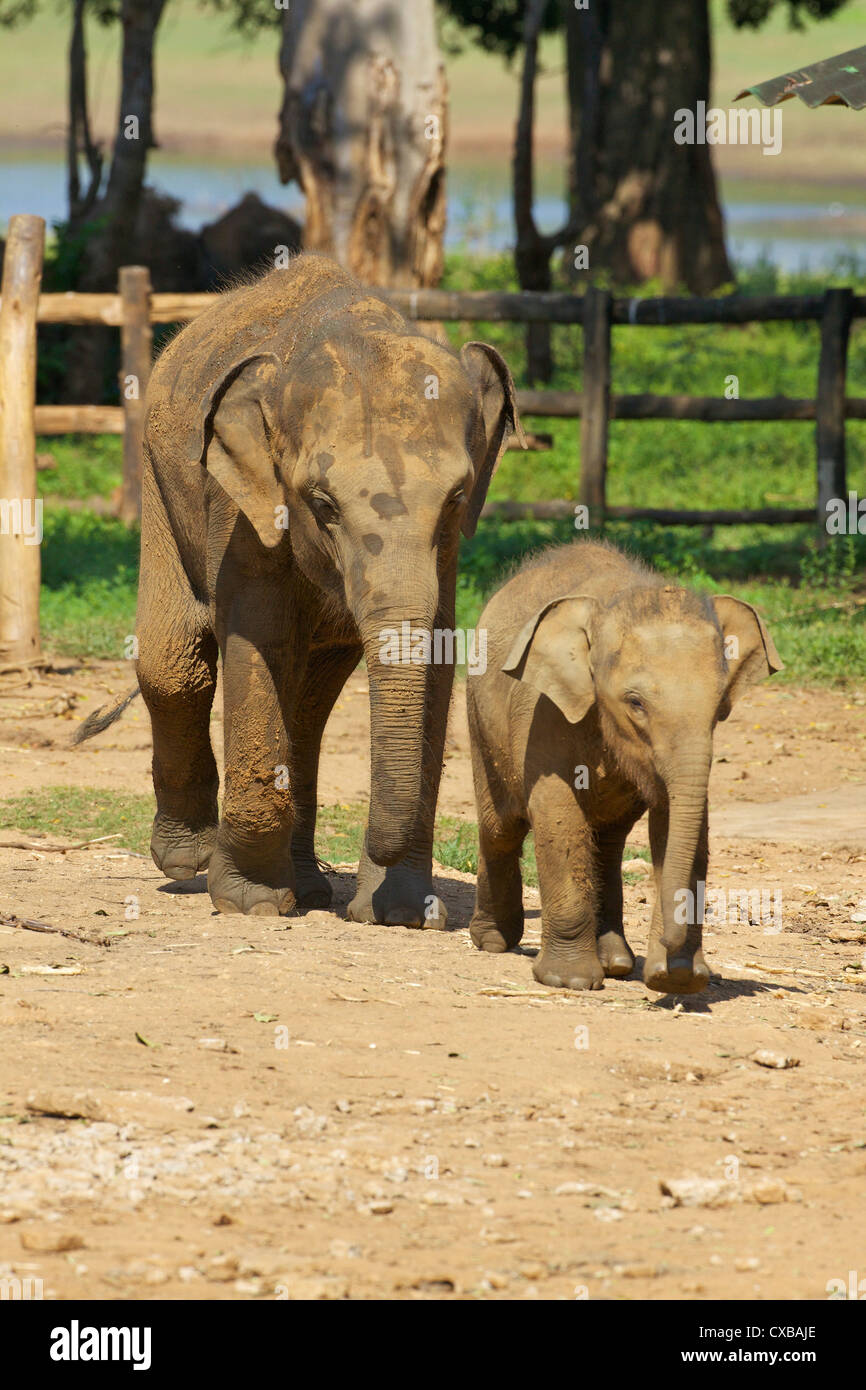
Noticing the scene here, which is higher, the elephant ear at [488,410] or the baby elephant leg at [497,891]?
the elephant ear at [488,410]

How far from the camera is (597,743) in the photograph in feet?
21.0

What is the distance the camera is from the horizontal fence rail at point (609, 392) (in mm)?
15672

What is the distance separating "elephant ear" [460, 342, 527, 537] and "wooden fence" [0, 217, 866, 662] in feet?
25.6

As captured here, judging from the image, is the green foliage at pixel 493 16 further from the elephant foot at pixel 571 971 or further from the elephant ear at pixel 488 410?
the elephant foot at pixel 571 971

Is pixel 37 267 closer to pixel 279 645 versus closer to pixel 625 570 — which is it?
pixel 279 645

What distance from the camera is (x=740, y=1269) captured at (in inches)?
170

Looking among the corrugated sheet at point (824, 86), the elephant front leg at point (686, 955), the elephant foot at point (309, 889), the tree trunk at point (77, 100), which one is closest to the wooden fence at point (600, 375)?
the corrugated sheet at point (824, 86)

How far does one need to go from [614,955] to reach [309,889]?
1.68 metres

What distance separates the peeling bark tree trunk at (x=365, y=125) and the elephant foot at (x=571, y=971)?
35.6 feet

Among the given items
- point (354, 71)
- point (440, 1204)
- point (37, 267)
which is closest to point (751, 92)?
point (37, 267)

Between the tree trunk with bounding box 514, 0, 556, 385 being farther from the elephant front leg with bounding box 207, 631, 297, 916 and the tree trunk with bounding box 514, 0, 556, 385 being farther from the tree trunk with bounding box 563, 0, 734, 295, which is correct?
the elephant front leg with bounding box 207, 631, 297, 916

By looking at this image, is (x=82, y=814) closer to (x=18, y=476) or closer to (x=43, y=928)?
(x=43, y=928)

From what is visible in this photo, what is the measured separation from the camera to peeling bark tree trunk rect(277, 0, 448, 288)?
635 inches

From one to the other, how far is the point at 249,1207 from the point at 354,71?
1318 centimetres
